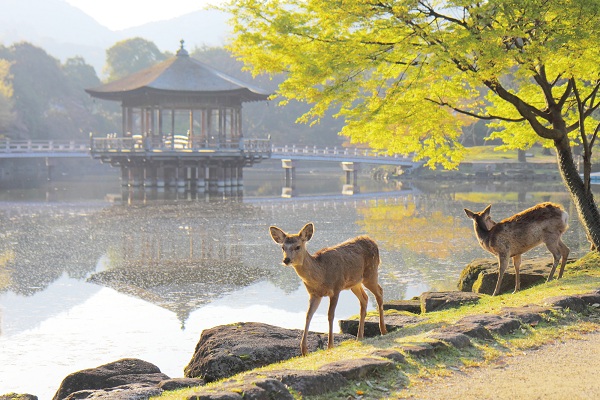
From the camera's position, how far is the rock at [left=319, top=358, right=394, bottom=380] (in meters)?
5.96

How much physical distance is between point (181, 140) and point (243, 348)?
40.2 meters

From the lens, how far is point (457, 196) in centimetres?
3838

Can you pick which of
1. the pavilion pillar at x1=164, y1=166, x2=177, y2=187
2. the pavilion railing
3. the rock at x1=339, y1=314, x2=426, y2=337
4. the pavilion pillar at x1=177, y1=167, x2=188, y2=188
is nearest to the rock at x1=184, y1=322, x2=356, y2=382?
the rock at x1=339, y1=314, x2=426, y2=337

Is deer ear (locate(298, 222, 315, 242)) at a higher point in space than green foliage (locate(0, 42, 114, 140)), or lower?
lower

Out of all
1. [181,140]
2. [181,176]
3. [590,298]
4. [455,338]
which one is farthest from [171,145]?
[455,338]

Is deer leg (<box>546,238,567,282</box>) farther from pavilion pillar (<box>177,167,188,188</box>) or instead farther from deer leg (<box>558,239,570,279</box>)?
pavilion pillar (<box>177,167,188,188</box>)

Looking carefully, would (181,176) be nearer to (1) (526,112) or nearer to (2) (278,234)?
(1) (526,112)

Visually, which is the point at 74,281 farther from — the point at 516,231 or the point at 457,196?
the point at 457,196

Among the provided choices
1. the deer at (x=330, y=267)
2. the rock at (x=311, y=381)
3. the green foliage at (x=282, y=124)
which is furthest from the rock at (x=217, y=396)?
the green foliage at (x=282, y=124)

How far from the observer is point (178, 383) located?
7059 mm

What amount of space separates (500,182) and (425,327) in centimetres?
4460

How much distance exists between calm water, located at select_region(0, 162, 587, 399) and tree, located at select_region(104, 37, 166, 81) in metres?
49.0

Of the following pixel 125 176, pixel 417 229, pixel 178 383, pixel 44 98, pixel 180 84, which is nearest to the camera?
pixel 178 383

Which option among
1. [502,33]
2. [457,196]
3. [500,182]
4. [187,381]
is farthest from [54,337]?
[500,182]
